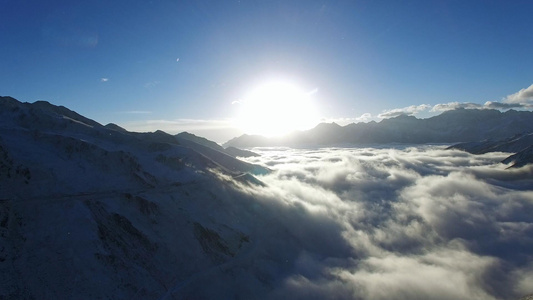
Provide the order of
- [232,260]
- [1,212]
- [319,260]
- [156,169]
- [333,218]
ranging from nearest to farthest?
1. [1,212]
2. [232,260]
3. [319,260]
4. [156,169]
5. [333,218]

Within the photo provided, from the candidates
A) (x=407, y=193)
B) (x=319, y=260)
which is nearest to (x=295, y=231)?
(x=319, y=260)

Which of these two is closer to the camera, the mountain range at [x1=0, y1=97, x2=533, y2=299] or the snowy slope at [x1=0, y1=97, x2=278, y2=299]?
the snowy slope at [x1=0, y1=97, x2=278, y2=299]

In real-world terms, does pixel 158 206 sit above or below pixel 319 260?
above

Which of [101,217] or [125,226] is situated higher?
[101,217]

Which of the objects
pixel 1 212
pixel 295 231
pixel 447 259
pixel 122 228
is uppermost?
pixel 1 212

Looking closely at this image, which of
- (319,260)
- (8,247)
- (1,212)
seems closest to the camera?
(8,247)

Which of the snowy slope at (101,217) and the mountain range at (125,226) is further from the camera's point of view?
the mountain range at (125,226)

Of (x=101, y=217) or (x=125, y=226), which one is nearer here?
(x=101, y=217)

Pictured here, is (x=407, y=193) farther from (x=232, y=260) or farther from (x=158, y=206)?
(x=158, y=206)

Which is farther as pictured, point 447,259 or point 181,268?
point 447,259
